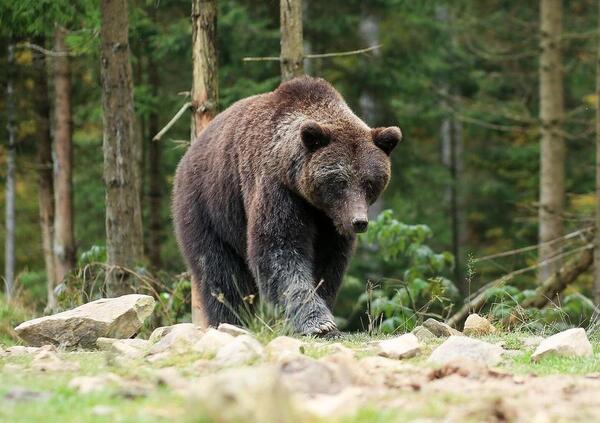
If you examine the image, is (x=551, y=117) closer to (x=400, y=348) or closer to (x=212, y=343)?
(x=400, y=348)

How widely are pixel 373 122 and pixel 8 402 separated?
58.3 feet

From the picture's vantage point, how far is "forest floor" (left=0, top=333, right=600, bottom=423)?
12.8 feet

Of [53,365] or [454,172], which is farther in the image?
[454,172]

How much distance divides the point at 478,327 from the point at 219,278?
8.70 ft

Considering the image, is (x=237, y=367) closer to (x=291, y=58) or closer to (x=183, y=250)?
(x=183, y=250)

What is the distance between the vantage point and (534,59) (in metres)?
24.5

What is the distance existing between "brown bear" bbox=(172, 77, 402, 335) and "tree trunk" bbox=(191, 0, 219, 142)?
118 centimetres

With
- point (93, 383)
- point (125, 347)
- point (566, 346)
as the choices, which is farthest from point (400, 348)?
point (93, 383)

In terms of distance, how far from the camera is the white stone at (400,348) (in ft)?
21.2

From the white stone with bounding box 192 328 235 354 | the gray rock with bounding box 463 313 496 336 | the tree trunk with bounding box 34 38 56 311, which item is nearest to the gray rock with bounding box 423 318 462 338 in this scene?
the gray rock with bounding box 463 313 496 336

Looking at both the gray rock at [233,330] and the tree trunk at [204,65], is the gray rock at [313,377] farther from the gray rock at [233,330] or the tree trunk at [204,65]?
the tree trunk at [204,65]

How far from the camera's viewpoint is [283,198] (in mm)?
8781

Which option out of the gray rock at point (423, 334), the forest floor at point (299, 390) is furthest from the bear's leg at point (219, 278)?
the forest floor at point (299, 390)

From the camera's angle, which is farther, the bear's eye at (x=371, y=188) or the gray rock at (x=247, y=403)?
the bear's eye at (x=371, y=188)
